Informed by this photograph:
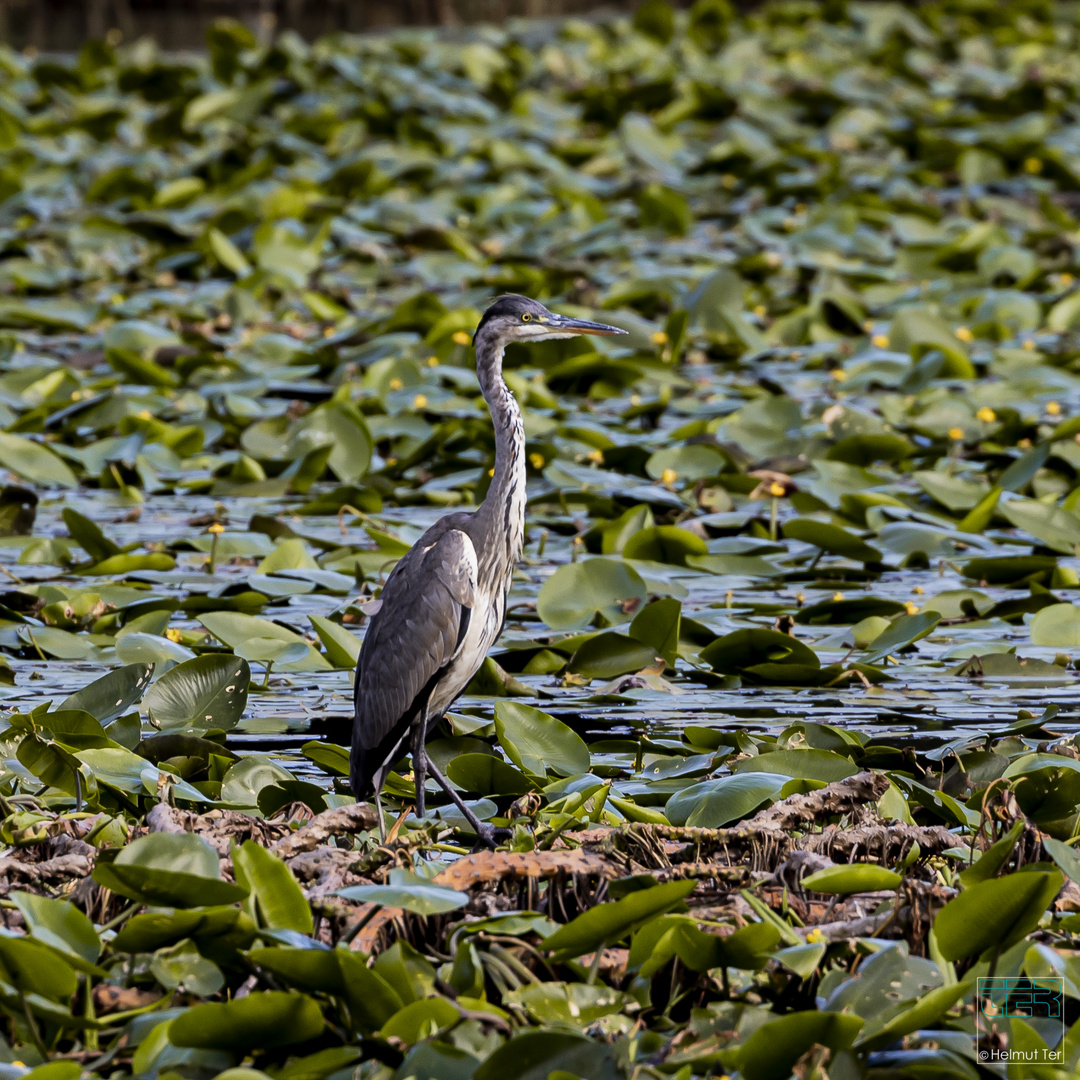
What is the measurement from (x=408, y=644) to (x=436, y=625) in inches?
3.5

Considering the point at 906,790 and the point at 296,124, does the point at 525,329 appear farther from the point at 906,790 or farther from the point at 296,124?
the point at 296,124

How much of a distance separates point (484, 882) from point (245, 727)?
1567 millimetres

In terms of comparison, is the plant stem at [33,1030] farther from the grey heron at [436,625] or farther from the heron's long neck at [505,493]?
the heron's long neck at [505,493]

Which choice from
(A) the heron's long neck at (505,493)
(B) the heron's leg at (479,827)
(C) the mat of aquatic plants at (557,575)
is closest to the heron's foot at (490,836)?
(B) the heron's leg at (479,827)

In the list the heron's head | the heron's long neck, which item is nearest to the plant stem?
the heron's long neck

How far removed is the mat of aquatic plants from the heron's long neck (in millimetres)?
470

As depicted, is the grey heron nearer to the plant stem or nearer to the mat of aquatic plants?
the mat of aquatic plants

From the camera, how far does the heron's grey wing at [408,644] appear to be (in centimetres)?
394

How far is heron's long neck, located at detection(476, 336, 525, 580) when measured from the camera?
4363mm

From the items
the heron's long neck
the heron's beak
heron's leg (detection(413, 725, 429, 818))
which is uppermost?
the heron's beak

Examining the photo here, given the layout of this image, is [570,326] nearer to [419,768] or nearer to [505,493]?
[505,493]

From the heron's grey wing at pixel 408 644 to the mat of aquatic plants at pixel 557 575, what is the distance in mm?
168

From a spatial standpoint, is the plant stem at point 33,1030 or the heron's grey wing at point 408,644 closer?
the plant stem at point 33,1030

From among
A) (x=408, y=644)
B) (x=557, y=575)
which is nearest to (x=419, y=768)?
(x=408, y=644)
